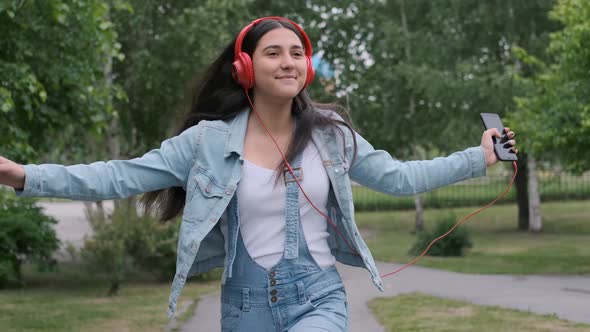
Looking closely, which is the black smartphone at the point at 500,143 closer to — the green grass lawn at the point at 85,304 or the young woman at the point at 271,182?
the young woman at the point at 271,182

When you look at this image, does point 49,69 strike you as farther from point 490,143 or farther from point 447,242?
point 447,242

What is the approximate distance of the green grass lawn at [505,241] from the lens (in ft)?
53.1

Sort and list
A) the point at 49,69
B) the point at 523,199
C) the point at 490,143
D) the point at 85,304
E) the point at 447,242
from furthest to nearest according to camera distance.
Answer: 1. the point at 523,199
2. the point at 447,242
3. the point at 85,304
4. the point at 49,69
5. the point at 490,143

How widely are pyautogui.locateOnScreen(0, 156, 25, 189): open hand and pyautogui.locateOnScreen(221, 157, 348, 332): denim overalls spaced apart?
81cm

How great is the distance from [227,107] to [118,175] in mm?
646

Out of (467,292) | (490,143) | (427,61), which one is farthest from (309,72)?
(427,61)

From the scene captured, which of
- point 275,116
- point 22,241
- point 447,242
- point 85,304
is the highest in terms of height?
point 275,116

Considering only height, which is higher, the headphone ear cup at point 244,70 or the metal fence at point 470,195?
the headphone ear cup at point 244,70

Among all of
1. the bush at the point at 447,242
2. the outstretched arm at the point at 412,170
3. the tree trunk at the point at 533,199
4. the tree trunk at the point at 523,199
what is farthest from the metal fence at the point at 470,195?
the outstretched arm at the point at 412,170

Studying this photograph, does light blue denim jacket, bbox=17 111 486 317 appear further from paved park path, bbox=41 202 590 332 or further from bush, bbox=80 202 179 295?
bush, bbox=80 202 179 295

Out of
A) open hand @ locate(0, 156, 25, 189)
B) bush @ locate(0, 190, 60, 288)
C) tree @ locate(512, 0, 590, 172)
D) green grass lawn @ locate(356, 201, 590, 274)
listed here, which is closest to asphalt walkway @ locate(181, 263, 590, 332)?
green grass lawn @ locate(356, 201, 590, 274)

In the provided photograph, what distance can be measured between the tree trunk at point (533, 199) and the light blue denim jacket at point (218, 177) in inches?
920

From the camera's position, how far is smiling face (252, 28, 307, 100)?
3.49 m

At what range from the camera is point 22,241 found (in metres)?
14.2
